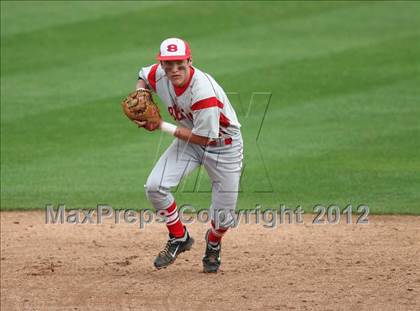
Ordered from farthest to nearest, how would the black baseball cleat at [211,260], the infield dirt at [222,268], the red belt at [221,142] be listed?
the black baseball cleat at [211,260], the red belt at [221,142], the infield dirt at [222,268]

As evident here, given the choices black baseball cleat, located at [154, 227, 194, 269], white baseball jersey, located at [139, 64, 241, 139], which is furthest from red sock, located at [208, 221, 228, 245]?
white baseball jersey, located at [139, 64, 241, 139]

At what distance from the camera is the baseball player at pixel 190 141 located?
7645 mm

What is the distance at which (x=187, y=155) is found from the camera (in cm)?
815

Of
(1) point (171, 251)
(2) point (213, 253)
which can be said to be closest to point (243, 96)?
(2) point (213, 253)

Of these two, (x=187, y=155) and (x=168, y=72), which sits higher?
(x=168, y=72)

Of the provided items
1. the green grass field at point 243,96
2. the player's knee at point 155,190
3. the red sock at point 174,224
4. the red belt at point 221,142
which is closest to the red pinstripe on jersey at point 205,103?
the red belt at point 221,142

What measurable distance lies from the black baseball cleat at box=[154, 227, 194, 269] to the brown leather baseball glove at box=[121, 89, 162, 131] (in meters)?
1.22

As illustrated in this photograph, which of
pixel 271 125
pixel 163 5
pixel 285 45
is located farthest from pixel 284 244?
pixel 163 5

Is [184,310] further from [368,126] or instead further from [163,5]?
[163,5]

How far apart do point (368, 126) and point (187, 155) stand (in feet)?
18.2

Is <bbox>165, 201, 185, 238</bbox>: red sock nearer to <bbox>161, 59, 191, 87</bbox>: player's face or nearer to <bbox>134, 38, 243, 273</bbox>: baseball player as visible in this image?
<bbox>134, 38, 243, 273</bbox>: baseball player

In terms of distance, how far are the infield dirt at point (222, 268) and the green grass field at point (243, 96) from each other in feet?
2.90

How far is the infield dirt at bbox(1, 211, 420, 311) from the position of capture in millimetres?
7527

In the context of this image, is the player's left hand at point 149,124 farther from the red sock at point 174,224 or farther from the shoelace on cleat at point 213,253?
the shoelace on cleat at point 213,253
